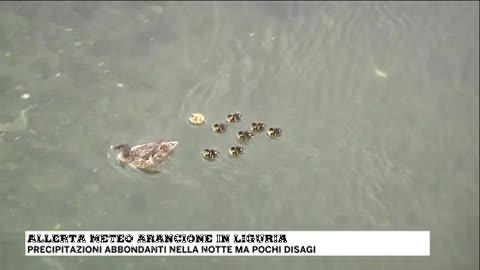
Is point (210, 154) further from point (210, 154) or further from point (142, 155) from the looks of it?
point (142, 155)

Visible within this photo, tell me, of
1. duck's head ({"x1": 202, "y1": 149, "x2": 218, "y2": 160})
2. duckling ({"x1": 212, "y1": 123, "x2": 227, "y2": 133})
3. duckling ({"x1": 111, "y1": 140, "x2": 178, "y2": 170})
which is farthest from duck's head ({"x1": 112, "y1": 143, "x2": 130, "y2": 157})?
duckling ({"x1": 212, "y1": 123, "x2": 227, "y2": 133})

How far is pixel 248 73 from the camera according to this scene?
8695mm

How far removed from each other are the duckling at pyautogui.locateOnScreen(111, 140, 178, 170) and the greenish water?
140 mm

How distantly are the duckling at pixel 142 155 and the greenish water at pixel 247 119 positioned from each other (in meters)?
0.14

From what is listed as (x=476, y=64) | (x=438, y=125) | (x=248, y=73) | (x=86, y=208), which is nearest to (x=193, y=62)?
(x=248, y=73)

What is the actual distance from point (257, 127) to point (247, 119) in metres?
0.27

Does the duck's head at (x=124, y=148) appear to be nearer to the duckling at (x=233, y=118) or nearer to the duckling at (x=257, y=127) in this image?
the duckling at (x=233, y=118)

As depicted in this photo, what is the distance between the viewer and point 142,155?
723 cm

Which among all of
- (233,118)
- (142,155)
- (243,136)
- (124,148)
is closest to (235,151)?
(243,136)

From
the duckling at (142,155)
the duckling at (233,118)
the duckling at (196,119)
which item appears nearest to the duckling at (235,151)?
the duckling at (233,118)

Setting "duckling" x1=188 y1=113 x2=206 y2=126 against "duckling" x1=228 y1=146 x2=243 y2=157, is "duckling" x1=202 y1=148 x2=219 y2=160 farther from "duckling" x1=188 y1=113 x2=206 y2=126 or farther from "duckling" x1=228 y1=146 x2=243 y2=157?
"duckling" x1=188 y1=113 x2=206 y2=126

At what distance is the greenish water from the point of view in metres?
7.02

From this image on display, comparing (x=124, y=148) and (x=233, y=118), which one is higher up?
(x=233, y=118)

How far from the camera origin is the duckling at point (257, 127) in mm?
7809
